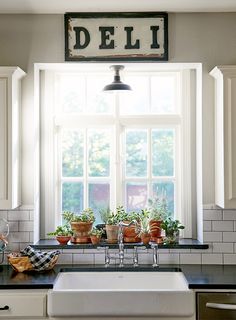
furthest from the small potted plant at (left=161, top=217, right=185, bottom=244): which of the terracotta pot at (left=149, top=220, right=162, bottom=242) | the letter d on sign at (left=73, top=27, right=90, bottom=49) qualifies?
the letter d on sign at (left=73, top=27, right=90, bottom=49)

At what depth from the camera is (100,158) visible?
379 centimetres

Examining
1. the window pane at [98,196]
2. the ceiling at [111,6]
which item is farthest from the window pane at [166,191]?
the ceiling at [111,6]

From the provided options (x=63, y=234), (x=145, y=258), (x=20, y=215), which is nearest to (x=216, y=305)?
(x=145, y=258)

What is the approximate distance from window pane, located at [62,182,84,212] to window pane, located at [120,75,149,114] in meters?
0.69

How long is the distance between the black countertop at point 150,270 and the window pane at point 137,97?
121 cm

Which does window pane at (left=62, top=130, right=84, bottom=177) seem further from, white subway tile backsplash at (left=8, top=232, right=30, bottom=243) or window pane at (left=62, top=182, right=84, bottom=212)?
white subway tile backsplash at (left=8, top=232, right=30, bottom=243)

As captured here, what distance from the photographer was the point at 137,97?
3.79 m

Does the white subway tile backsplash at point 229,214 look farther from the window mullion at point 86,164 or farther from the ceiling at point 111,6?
the ceiling at point 111,6

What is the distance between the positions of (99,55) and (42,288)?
64.4 inches

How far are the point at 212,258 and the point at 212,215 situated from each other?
302 mm

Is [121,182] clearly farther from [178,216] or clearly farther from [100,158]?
[178,216]

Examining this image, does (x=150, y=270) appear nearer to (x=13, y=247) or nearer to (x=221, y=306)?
(x=221, y=306)

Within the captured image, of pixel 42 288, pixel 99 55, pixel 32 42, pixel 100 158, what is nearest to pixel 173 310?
pixel 42 288

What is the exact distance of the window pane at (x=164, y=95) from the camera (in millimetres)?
3775
